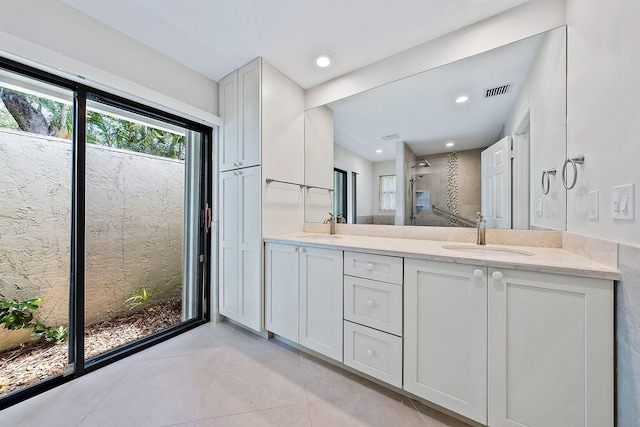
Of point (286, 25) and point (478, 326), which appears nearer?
point (478, 326)

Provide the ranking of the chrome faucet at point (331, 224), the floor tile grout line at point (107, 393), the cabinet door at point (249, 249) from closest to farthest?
the floor tile grout line at point (107, 393) → the cabinet door at point (249, 249) → the chrome faucet at point (331, 224)

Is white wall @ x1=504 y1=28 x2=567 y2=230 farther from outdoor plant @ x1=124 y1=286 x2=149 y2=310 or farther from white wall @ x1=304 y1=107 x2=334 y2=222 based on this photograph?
outdoor plant @ x1=124 y1=286 x2=149 y2=310

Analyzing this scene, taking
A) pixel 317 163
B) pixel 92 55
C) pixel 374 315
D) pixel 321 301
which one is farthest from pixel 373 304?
pixel 92 55

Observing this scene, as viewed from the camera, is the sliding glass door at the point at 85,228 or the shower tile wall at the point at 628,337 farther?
the sliding glass door at the point at 85,228

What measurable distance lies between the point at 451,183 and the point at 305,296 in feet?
4.43

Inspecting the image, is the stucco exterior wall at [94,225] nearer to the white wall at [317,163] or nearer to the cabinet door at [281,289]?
the cabinet door at [281,289]

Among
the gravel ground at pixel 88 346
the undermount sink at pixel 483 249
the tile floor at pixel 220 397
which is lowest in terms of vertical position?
the tile floor at pixel 220 397

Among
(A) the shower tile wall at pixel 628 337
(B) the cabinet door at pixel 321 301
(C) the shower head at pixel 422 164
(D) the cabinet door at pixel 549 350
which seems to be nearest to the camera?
(A) the shower tile wall at pixel 628 337

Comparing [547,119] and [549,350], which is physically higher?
[547,119]

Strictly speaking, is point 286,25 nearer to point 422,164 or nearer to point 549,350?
point 422,164

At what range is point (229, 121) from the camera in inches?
83.7

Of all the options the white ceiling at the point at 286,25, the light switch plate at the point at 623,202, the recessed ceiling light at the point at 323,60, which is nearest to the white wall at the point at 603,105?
the light switch plate at the point at 623,202

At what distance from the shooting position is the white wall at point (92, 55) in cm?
121

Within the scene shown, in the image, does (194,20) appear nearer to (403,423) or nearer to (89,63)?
(89,63)
